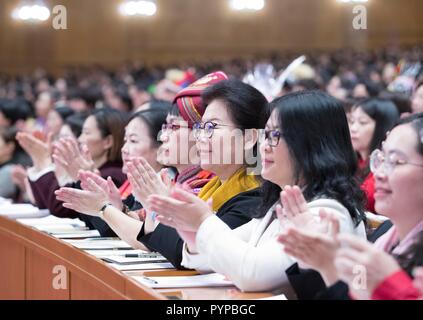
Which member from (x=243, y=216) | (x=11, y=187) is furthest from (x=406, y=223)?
(x=11, y=187)

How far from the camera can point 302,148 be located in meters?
2.78

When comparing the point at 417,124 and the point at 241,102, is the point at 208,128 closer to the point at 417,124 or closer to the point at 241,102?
the point at 241,102

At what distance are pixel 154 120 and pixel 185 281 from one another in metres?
1.77

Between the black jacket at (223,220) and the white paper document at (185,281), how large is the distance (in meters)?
0.19

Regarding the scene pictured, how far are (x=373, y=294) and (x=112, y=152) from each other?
3480 millimetres

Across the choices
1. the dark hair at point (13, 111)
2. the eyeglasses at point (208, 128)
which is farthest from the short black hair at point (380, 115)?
the dark hair at point (13, 111)

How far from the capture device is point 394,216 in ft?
7.82

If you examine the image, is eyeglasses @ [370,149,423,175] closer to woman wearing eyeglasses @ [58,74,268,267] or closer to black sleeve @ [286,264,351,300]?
black sleeve @ [286,264,351,300]

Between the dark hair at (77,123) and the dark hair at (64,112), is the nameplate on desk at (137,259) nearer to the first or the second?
the dark hair at (77,123)

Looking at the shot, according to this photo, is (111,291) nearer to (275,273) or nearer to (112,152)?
(275,273)

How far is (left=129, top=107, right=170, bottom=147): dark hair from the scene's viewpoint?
178 inches

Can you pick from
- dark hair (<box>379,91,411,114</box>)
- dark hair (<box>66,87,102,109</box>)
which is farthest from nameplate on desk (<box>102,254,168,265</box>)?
dark hair (<box>66,87,102,109</box>)

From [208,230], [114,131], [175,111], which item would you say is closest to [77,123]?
[114,131]

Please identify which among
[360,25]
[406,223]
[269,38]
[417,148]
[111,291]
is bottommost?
[111,291]
